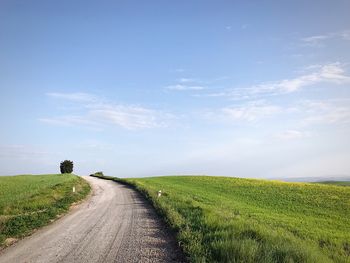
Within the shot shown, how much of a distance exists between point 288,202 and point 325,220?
988cm

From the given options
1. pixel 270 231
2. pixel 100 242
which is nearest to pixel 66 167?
pixel 100 242

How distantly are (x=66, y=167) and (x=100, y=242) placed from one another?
248 feet

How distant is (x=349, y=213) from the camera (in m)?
27.7

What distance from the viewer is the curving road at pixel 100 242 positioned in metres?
10.6

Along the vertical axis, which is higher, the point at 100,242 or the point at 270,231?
the point at 270,231

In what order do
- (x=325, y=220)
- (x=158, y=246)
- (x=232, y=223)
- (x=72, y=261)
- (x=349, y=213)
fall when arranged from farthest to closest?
(x=349, y=213)
(x=325, y=220)
(x=232, y=223)
(x=158, y=246)
(x=72, y=261)

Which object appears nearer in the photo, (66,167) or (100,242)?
(100,242)

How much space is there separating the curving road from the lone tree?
68384 millimetres

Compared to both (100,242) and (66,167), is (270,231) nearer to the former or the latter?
(100,242)

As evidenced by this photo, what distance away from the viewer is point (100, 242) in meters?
12.5

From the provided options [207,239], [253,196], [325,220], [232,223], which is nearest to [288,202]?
[253,196]

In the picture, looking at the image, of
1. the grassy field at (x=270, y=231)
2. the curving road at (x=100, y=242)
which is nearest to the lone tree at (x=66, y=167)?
the grassy field at (x=270, y=231)

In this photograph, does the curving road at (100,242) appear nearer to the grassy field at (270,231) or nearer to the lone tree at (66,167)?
the grassy field at (270,231)

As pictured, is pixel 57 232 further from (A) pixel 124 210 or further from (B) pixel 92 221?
(A) pixel 124 210
